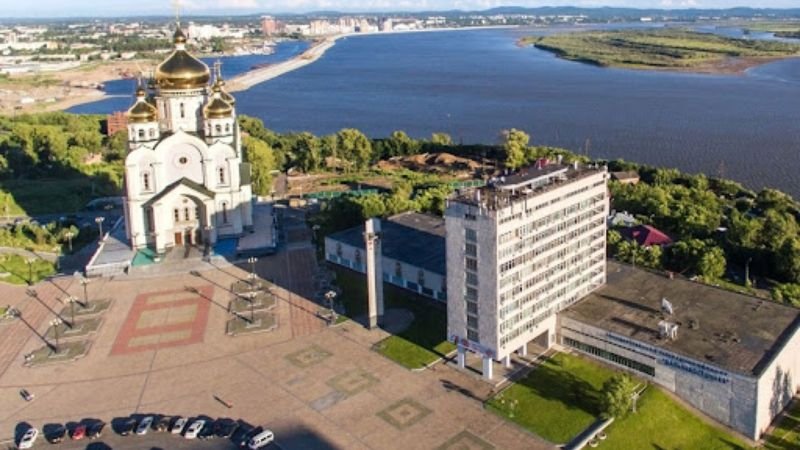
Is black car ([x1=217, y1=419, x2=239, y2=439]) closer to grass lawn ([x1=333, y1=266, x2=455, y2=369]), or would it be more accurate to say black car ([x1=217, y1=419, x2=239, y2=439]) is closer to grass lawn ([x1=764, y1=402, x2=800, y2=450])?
grass lawn ([x1=333, y1=266, x2=455, y2=369])

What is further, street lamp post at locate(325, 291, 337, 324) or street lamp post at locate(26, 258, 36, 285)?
street lamp post at locate(26, 258, 36, 285)

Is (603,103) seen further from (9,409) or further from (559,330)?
(9,409)

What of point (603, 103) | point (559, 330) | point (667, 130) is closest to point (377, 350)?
point (559, 330)

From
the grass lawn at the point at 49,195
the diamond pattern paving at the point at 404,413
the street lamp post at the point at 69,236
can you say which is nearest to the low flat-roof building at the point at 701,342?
the diamond pattern paving at the point at 404,413

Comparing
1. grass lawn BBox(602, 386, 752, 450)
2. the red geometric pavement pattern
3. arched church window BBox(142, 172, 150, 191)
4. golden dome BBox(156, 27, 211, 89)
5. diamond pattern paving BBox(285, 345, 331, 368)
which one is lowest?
grass lawn BBox(602, 386, 752, 450)

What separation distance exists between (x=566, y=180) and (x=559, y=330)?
7.29 metres

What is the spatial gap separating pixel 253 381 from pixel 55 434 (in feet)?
27.5

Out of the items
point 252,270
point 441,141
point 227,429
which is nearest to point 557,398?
point 227,429

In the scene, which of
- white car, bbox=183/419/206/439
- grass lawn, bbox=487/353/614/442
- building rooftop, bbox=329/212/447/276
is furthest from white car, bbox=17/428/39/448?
Answer: building rooftop, bbox=329/212/447/276

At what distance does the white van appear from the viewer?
28.4 meters

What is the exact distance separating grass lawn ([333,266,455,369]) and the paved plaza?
884mm

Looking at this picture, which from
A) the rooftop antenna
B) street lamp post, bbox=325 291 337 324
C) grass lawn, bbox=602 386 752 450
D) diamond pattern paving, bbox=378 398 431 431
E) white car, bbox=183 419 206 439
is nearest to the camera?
grass lawn, bbox=602 386 752 450

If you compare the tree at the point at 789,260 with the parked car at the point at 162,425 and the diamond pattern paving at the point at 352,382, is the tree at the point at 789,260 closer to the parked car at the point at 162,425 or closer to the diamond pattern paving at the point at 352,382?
the diamond pattern paving at the point at 352,382

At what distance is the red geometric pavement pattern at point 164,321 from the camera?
37844 millimetres
